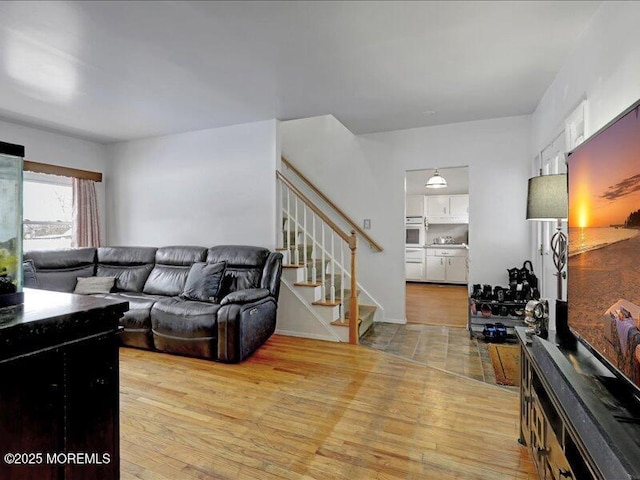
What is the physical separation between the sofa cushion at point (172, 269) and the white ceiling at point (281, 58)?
1.64m

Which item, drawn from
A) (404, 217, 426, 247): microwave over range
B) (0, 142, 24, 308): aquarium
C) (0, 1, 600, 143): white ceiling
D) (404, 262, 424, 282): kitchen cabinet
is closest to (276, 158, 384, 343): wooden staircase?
(0, 1, 600, 143): white ceiling

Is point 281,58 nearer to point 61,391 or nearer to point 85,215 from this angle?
point 61,391

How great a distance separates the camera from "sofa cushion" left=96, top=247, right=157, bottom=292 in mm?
4199

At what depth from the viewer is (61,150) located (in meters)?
→ 4.73

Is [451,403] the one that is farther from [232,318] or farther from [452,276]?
[452,276]

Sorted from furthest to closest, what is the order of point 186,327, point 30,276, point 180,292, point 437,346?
point 180,292 → point 30,276 → point 437,346 → point 186,327

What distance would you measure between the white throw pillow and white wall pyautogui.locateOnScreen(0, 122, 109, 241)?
1.38 m

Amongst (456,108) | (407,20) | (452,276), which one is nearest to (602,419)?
(407,20)

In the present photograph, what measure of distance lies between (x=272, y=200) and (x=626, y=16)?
333 cm

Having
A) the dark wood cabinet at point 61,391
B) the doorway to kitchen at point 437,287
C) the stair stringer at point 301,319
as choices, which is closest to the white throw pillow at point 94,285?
the stair stringer at point 301,319

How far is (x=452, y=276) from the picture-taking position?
7742mm

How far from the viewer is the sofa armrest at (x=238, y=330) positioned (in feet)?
9.95

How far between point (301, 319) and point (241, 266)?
0.92 metres

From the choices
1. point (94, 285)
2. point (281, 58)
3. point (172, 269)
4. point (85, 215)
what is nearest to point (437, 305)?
point (172, 269)
